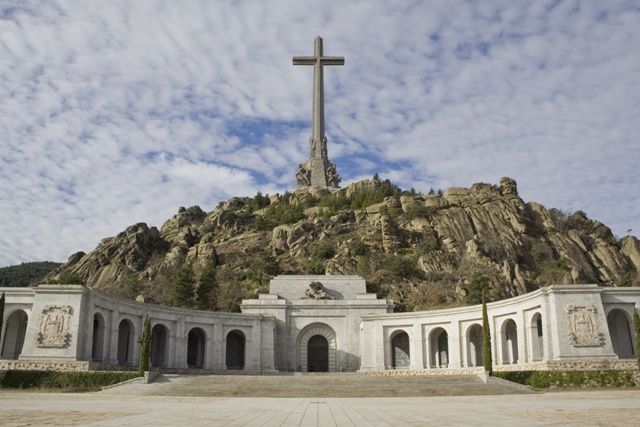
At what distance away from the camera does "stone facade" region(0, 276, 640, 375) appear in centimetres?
3488

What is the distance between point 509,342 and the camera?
42500mm

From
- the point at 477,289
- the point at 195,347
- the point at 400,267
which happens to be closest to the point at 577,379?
the point at 477,289

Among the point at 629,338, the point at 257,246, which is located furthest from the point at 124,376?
the point at 257,246

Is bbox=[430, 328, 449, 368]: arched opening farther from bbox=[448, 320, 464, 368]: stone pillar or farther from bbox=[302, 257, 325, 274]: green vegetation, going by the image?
bbox=[302, 257, 325, 274]: green vegetation

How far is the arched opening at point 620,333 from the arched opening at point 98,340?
31652 millimetres

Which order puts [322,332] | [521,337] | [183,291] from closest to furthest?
[521,337], [322,332], [183,291]

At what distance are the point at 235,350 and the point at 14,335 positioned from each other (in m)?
16.5

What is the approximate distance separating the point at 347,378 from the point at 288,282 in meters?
18.4

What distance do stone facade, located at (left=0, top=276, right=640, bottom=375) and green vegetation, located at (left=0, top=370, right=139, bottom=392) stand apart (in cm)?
188

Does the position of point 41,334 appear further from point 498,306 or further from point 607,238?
point 607,238

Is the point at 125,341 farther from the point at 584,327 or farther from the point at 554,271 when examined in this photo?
the point at 554,271

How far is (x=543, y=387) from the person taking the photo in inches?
1246

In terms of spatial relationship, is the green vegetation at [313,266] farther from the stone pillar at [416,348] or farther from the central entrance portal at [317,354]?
the stone pillar at [416,348]

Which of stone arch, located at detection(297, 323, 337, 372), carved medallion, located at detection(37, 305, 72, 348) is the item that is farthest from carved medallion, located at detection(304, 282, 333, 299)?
carved medallion, located at detection(37, 305, 72, 348)
